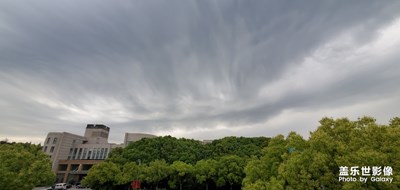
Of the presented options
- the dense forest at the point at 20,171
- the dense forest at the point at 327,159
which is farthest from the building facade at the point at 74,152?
the dense forest at the point at 327,159

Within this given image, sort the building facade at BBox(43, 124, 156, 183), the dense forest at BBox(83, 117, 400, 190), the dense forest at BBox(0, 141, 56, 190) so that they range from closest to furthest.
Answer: the dense forest at BBox(83, 117, 400, 190)
the dense forest at BBox(0, 141, 56, 190)
the building facade at BBox(43, 124, 156, 183)

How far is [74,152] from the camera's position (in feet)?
263

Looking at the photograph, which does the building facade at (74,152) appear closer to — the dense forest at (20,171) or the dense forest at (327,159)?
the dense forest at (20,171)

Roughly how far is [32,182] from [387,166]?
105 feet

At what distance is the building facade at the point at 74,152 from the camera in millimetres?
72750

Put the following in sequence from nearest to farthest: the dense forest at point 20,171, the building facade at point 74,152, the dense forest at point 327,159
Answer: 1. the dense forest at point 327,159
2. the dense forest at point 20,171
3. the building facade at point 74,152

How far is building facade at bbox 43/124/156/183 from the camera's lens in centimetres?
7275

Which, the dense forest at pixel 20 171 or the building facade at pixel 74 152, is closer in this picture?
the dense forest at pixel 20 171

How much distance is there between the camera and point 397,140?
1277cm

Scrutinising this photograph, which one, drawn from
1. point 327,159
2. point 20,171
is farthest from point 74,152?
point 327,159

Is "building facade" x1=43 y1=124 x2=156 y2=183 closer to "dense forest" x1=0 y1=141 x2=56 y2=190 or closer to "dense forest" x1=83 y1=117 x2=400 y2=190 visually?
"dense forest" x1=0 y1=141 x2=56 y2=190

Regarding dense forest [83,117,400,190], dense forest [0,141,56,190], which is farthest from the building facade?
dense forest [83,117,400,190]

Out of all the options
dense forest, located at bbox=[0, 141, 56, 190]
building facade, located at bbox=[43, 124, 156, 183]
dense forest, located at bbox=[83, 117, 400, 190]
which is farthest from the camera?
building facade, located at bbox=[43, 124, 156, 183]

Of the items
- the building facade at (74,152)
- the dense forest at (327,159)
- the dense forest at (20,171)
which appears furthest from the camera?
the building facade at (74,152)
